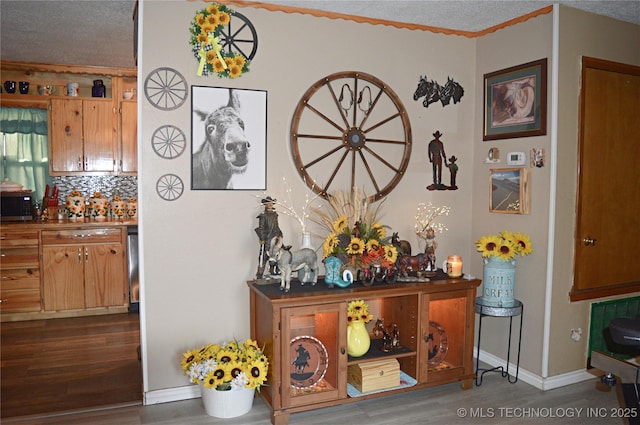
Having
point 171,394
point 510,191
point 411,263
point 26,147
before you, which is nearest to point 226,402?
point 171,394

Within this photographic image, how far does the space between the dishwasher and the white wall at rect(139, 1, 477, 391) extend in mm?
2140

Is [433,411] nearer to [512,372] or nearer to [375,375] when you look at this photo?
[375,375]

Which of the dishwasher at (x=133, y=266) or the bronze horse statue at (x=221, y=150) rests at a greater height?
the bronze horse statue at (x=221, y=150)

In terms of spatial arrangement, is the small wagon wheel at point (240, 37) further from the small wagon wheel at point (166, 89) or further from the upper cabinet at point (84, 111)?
the upper cabinet at point (84, 111)

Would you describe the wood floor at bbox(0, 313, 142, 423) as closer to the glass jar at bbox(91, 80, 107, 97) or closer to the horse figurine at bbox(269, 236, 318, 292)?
the horse figurine at bbox(269, 236, 318, 292)

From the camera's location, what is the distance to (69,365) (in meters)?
3.77

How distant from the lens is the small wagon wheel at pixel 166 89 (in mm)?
2982

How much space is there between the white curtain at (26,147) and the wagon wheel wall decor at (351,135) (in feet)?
11.6

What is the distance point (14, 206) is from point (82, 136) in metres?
0.95

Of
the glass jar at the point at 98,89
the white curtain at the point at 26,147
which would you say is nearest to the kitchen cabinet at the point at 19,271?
the white curtain at the point at 26,147

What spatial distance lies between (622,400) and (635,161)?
2104 millimetres

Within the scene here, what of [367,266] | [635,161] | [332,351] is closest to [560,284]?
[635,161]

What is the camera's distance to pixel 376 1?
10.5 ft

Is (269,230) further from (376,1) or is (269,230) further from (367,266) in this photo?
(376,1)
